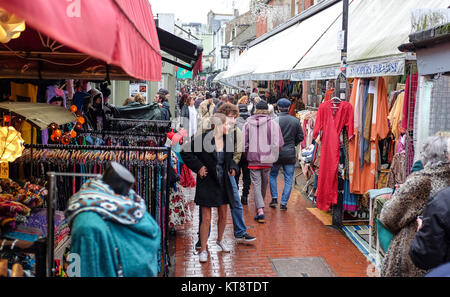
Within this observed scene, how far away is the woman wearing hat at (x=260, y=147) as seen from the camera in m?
→ 7.52

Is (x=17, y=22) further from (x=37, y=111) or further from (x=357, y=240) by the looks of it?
(x=357, y=240)

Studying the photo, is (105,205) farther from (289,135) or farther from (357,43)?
(357,43)

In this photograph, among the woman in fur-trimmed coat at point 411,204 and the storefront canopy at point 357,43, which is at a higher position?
the storefront canopy at point 357,43

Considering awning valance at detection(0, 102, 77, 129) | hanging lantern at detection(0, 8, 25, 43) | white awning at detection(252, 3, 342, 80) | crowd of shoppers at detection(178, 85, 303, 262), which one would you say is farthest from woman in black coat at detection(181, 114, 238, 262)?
white awning at detection(252, 3, 342, 80)

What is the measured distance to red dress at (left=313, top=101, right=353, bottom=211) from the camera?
7.02 meters

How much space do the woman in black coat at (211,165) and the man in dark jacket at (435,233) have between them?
2.89 m

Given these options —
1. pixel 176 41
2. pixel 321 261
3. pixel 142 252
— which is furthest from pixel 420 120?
pixel 176 41

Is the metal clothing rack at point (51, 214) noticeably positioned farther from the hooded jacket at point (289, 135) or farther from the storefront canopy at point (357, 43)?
the hooded jacket at point (289, 135)

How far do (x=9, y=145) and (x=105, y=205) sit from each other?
1740 millimetres

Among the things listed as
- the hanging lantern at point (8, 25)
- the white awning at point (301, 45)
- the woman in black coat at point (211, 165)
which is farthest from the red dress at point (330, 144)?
the hanging lantern at point (8, 25)

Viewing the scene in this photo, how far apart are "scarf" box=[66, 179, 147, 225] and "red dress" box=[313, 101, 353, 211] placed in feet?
16.7

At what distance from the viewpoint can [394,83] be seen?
923 cm

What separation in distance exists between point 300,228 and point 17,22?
578cm

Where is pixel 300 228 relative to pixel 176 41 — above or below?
below
